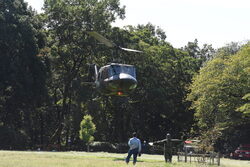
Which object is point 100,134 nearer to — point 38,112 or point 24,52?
point 38,112

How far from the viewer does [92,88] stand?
165 feet

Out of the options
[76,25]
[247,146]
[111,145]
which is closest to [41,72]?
[76,25]

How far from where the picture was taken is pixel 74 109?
182ft

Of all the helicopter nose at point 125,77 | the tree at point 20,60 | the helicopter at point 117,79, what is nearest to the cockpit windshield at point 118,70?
the helicopter at point 117,79

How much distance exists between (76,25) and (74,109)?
1106 cm

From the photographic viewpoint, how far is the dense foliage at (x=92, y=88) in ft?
149

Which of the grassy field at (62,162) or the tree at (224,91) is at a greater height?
the tree at (224,91)

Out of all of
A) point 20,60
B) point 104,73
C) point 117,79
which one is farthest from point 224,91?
point 117,79

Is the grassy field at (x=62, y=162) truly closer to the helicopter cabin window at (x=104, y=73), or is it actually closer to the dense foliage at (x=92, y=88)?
the helicopter cabin window at (x=104, y=73)

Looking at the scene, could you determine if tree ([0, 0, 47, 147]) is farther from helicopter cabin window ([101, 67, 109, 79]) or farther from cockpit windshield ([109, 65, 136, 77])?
cockpit windshield ([109, 65, 136, 77])

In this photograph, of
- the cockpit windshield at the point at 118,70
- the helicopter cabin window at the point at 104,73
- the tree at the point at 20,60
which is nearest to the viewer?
the cockpit windshield at the point at 118,70

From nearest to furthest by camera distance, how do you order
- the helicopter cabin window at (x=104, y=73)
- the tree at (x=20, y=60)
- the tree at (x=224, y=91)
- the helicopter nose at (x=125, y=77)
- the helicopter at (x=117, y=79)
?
the helicopter nose at (x=125, y=77), the helicopter at (x=117, y=79), the helicopter cabin window at (x=104, y=73), the tree at (x=224, y=91), the tree at (x=20, y=60)

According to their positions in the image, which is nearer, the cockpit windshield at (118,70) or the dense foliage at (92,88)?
the cockpit windshield at (118,70)

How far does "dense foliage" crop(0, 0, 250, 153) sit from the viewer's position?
45469 millimetres
